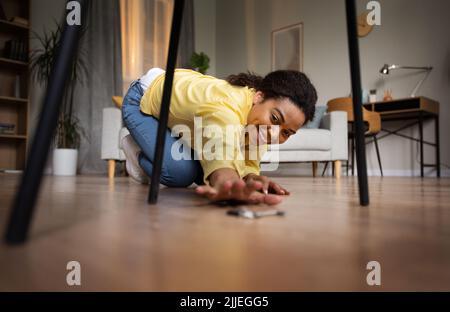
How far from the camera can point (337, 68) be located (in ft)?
13.8

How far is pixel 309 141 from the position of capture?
9.76 feet

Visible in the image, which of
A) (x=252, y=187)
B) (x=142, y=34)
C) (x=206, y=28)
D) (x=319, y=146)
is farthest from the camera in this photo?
(x=206, y=28)

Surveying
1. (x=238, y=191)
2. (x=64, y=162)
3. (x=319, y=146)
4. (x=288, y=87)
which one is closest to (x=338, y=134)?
(x=319, y=146)

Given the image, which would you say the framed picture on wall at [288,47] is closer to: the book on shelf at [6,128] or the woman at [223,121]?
the book on shelf at [6,128]

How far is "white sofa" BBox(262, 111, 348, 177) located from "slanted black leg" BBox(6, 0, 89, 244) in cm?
268

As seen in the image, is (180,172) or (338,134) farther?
(338,134)

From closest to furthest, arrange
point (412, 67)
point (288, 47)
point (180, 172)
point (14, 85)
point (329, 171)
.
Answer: point (180, 172) → point (412, 67) → point (14, 85) → point (329, 171) → point (288, 47)

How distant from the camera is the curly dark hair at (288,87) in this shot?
2.96ft

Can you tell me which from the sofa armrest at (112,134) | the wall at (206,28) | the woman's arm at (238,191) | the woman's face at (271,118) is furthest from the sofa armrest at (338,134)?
the wall at (206,28)

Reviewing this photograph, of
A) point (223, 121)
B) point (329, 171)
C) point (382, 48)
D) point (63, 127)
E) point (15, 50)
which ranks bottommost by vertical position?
point (329, 171)

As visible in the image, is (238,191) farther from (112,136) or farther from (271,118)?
(112,136)

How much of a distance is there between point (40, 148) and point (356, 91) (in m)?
0.49

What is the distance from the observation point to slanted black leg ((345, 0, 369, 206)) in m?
0.53

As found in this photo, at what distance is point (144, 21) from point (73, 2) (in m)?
4.43
